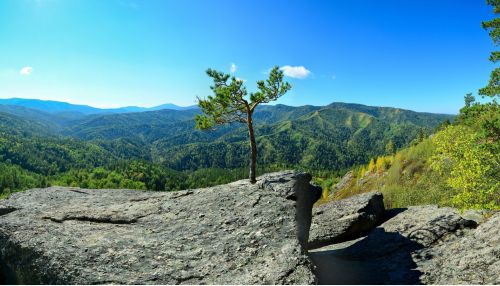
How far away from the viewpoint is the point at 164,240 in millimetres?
15133

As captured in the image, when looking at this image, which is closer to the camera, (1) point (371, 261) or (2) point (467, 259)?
(2) point (467, 259)

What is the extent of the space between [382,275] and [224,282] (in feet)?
48.4

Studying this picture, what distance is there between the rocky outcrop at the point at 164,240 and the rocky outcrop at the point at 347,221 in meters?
10.4

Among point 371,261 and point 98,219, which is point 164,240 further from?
point 371,261

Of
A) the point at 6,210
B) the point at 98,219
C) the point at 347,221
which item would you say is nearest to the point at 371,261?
the point at 347,221

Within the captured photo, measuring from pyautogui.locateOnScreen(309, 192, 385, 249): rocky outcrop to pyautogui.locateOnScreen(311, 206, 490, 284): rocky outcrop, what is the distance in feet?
2.99

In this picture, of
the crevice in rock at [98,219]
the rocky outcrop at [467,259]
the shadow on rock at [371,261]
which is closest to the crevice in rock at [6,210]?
the crevice in rock at [98,219]

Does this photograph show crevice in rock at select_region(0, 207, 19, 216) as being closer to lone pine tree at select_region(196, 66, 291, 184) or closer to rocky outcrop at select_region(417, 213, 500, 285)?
lone pine tree at select_region(196, 66, 291, 184)

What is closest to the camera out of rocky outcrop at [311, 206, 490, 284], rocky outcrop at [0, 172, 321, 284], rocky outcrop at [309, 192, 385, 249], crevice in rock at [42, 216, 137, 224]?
rocky outcrop at [0, 172, 321, 284]

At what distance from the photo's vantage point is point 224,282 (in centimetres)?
1215

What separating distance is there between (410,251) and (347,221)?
754 centimetres

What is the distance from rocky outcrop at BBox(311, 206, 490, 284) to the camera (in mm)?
19000

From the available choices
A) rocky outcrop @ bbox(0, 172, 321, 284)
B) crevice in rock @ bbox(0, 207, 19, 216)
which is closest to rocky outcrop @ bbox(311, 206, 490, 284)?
rocky outcrop @ bbox(0, 172, 321, 284)

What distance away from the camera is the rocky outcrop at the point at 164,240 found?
491 inches
